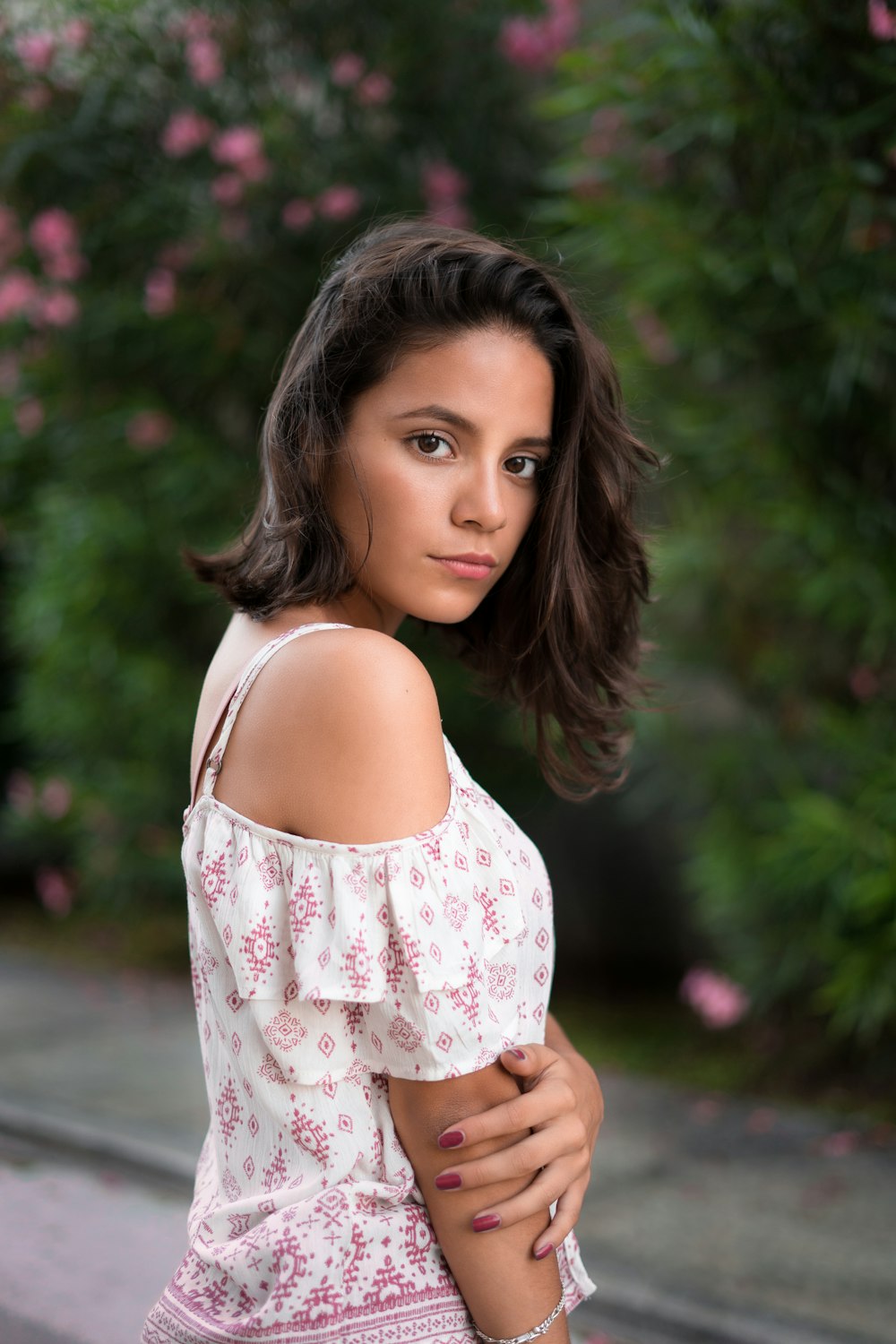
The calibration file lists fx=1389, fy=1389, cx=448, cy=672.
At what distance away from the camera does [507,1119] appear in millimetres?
1183

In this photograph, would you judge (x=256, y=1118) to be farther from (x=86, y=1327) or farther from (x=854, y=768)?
(x=854, y=768)

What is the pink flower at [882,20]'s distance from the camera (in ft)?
8.62

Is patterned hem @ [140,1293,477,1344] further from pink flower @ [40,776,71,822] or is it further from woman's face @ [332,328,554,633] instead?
pink flower @ [40,776,71,822]

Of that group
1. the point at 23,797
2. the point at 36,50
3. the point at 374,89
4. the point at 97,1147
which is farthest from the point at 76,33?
the point at 97,1147

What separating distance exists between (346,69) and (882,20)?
7.33ft

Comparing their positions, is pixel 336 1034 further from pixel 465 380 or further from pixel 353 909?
pixel 465 380

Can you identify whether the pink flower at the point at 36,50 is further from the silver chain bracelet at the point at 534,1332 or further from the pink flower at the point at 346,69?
the silver chain bracelet at the point at 534,1332

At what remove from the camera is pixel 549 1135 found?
1218 mm

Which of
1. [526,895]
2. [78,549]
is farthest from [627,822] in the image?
[526,895]

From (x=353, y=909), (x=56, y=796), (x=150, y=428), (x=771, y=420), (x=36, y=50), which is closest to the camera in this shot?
(x=353, y=909)

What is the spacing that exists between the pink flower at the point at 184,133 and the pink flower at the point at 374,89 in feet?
1.65

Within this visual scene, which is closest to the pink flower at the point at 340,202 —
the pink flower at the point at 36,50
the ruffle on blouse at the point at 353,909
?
the pink flower at the point at 36,50

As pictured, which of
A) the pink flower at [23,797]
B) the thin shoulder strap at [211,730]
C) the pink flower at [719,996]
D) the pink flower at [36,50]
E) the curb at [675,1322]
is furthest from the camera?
the pink flower at [23,797]

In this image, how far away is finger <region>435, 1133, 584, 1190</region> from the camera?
1167mm
